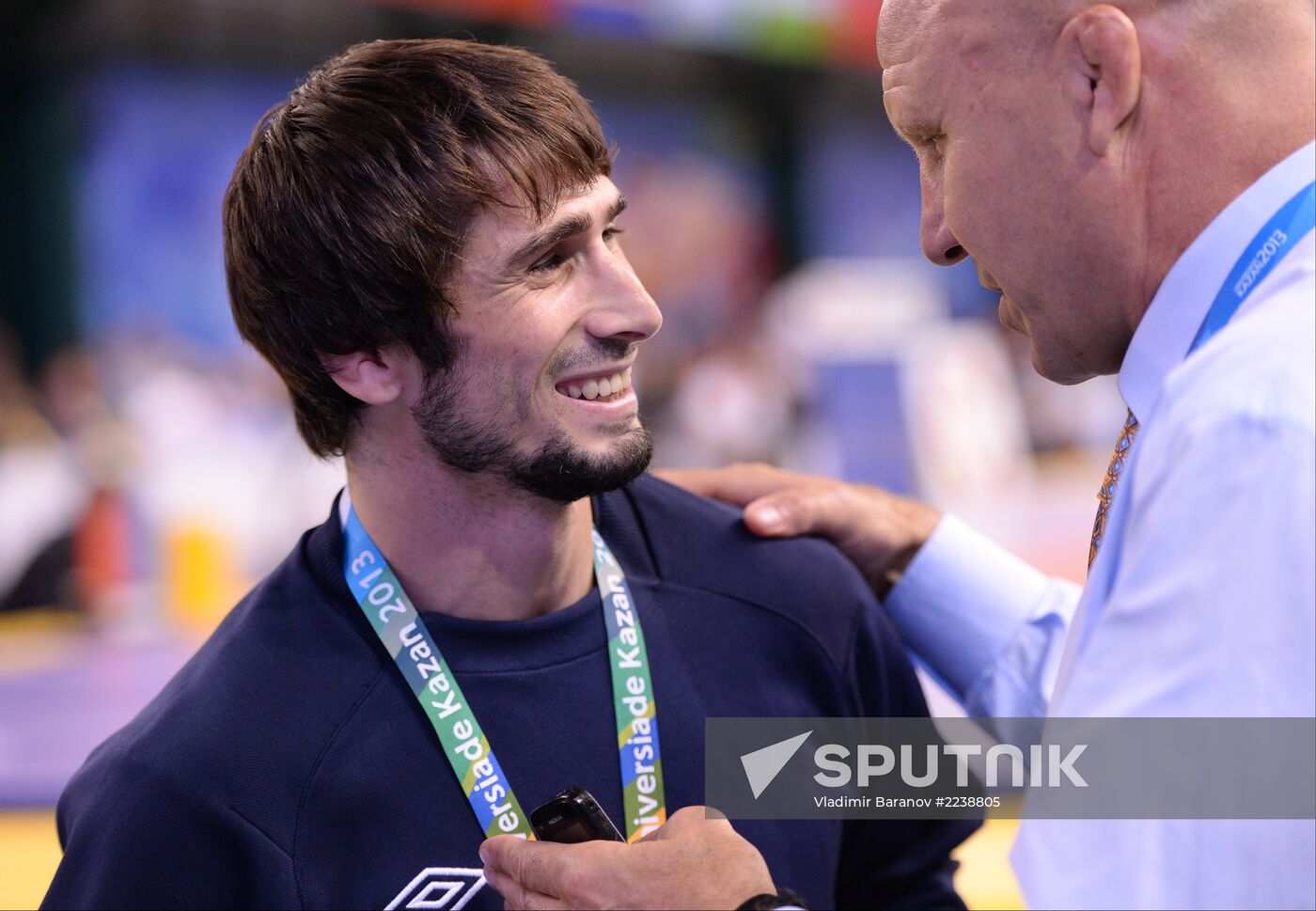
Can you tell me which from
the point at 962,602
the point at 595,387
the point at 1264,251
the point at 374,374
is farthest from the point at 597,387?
the point at 1264,251

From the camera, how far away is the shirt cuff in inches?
87.4

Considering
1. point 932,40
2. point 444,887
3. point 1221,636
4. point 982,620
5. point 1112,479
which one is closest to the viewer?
point 1221,636

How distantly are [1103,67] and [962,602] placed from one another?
3.73ft

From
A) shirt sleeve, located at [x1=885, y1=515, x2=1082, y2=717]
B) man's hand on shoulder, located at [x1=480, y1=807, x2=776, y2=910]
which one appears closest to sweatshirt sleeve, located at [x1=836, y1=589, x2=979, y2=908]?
shirt sleeve, located at [x1=885, y1=515, x2=1082, y2=717]

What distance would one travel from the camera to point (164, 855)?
1.64 metres

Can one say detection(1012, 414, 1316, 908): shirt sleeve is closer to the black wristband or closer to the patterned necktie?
the black wristband

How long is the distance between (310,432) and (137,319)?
29.2 ft

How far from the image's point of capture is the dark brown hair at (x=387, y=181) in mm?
1909

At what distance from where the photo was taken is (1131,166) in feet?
4.33

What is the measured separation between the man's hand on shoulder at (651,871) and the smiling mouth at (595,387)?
2.38ft

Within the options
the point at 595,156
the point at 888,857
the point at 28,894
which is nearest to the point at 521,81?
the point at 595,156

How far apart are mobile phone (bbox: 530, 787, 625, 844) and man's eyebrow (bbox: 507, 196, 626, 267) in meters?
0.80

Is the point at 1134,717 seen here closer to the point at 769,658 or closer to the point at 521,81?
the point at 769,658

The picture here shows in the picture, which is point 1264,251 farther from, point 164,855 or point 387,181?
point 164,855
